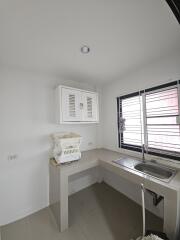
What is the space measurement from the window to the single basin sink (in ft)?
0.72

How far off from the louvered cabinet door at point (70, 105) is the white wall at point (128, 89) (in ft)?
2.95

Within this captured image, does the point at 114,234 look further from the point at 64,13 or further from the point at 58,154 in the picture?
the point at 64,13

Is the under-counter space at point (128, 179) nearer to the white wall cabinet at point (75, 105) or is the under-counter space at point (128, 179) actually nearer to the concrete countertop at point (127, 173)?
the concrete countertop at point (127, 173)

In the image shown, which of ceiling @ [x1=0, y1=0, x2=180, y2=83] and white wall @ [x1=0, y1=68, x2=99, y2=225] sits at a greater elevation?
ceiling @ [x1=0, y1=0, x2=180, y2=83]

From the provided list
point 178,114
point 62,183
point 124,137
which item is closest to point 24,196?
point 62,183

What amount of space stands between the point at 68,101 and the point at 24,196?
175 centimetres

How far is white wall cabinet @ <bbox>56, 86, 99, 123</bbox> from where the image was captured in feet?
6.59

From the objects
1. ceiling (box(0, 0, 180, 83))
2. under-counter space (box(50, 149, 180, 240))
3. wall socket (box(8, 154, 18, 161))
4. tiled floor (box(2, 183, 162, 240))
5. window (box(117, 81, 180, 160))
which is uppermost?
ceiling (box(0, 0, 180, 83))

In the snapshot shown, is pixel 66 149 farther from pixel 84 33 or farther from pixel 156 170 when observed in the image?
pixel 84 33

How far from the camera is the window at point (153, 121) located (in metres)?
1.68

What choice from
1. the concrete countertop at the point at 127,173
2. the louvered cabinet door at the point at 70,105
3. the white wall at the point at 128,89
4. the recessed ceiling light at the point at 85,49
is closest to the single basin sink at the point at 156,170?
the concrete countertop at the point at 127,173

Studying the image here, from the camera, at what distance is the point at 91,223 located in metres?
1.69

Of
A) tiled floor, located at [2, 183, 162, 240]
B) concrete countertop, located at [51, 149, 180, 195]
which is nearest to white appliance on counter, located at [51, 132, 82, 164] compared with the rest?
concrete countertop, located at [51, 149, 180, 195]

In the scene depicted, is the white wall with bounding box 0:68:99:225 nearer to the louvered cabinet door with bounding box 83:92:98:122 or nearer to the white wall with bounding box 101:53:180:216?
the louvered cabinet door with bounding box 83:92:98:122
